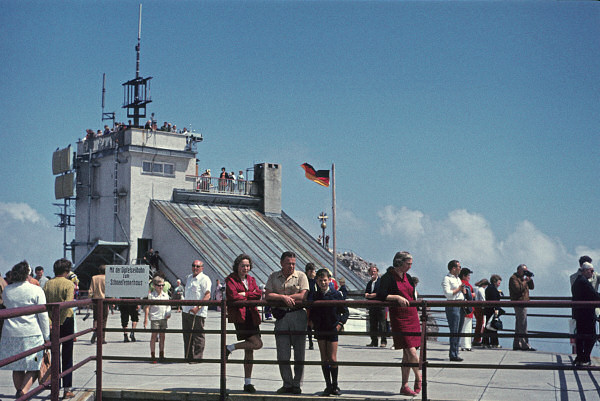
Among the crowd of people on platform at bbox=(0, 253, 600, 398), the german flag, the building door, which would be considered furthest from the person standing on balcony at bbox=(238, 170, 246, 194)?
the crowd of people on platform at bbox=(0, 253, 600, 398)

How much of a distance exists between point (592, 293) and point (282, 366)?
6.16 meters

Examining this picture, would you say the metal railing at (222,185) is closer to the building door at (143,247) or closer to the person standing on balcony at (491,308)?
the building door at (143,247)

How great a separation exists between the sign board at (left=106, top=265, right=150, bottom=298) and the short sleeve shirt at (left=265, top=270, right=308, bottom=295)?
3364mm

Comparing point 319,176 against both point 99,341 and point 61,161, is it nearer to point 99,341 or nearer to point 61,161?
point 61,161

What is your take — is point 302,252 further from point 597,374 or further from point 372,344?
point 597,374

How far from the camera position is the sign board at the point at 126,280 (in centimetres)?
1303

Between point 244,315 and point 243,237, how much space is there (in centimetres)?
3544

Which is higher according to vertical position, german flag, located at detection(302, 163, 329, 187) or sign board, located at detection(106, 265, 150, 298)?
german flag, located at detection(302, 163, 329, 187)

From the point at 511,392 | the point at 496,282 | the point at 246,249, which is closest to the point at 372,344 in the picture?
the point at 496,282

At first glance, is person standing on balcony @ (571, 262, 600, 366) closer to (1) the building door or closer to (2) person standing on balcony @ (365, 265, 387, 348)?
(2) person standing on balcony @ (365, 265, 387, 348)

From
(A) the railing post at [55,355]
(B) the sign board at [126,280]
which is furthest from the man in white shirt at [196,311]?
(A) the railing post at [55,355]

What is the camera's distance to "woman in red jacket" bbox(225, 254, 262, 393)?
10.4 meters

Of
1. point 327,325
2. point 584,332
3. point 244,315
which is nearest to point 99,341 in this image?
point 244,315

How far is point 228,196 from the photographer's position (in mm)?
49219
